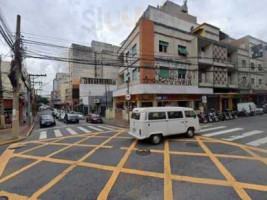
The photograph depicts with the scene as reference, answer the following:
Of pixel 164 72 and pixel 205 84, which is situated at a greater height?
pixel 164 72

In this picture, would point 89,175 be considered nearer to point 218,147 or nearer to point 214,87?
point 218,147

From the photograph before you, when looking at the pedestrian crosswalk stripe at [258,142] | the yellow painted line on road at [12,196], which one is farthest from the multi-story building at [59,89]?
the yellow painted line on road at [12,196]

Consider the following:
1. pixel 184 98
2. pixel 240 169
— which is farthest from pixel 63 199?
pixel 184 98

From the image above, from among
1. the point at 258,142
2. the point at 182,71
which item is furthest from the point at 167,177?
the point at 182,71

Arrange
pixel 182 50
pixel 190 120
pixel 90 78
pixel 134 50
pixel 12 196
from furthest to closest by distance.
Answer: pixel 90 78 → pixel 182 50 → pixel 134 50 → pixel 190 120 → pixel 12 196

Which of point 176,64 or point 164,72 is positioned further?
point 176,64

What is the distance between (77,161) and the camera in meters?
7.45

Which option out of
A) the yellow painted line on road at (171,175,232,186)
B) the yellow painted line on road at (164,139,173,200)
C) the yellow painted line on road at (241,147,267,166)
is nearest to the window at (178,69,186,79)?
the yellow painted line on road at (241,147,267,166)

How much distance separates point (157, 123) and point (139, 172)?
4124 mm

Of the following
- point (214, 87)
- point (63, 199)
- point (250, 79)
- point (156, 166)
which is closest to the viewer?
point (63, 199)

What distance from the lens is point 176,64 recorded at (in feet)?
74.4

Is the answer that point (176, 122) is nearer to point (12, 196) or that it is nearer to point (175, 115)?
point (175, 115)

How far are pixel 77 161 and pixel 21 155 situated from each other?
352 cm

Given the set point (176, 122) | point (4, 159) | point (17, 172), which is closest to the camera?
point (17, 172)
